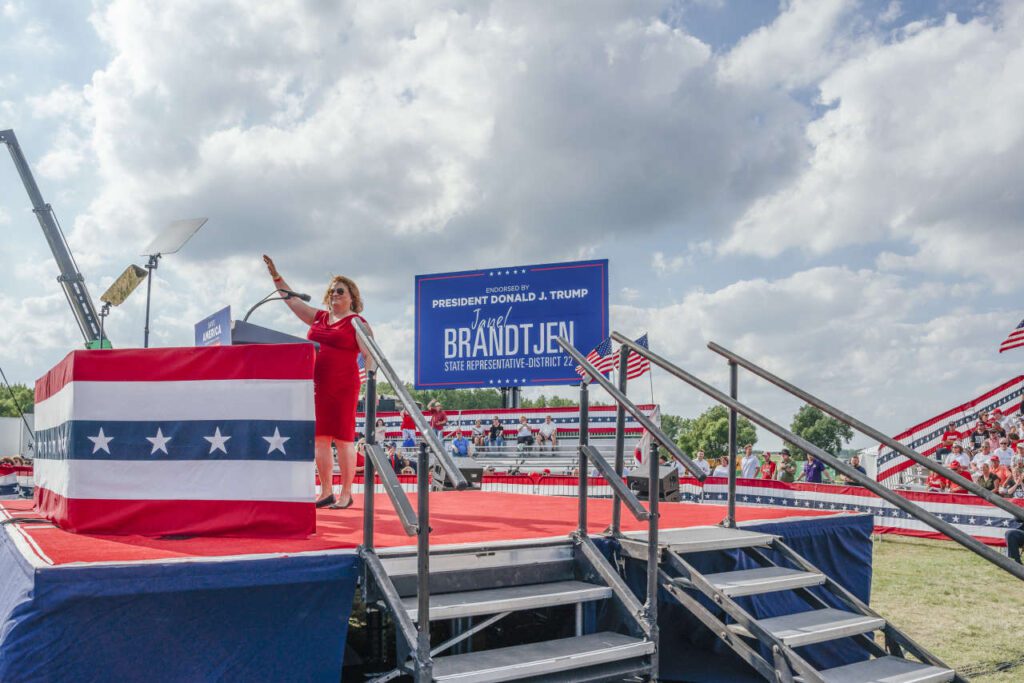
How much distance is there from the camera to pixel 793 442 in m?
4.21

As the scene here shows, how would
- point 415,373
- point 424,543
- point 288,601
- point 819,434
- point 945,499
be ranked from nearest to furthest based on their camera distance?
1. point 424,543
2. point 288,601
3. point 945,499
4. point 415,373
5. point 819,434

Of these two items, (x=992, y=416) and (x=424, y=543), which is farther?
(x=992, y=416)

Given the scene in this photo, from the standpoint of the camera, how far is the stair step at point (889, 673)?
3.63 m

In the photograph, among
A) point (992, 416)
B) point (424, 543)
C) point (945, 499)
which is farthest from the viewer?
point (992, 416)

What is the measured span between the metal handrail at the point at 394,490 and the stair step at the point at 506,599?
39cm

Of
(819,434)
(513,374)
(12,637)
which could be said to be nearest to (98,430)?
(12,637)

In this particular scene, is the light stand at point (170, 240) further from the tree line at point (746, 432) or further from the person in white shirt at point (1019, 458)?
the tree line at point (746, 432)

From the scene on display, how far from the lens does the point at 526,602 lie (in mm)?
3463

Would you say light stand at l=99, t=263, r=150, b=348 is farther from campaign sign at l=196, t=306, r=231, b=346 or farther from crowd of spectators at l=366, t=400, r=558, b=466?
crowd of spectators at l=366, t=400, r=558, b=466

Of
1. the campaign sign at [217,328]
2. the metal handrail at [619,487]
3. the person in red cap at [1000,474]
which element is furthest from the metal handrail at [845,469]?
the person in red cap at [1000,474]

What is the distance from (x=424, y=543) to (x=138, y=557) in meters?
1.22

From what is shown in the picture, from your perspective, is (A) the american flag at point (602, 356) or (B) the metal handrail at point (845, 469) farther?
(A) the american flag at point (602, 356)

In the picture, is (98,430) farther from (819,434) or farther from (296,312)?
(819,434)

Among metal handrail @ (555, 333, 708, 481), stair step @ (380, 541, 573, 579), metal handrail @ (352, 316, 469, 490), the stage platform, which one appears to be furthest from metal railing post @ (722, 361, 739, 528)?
metal handrail @ (352, 316, 469, 490)
